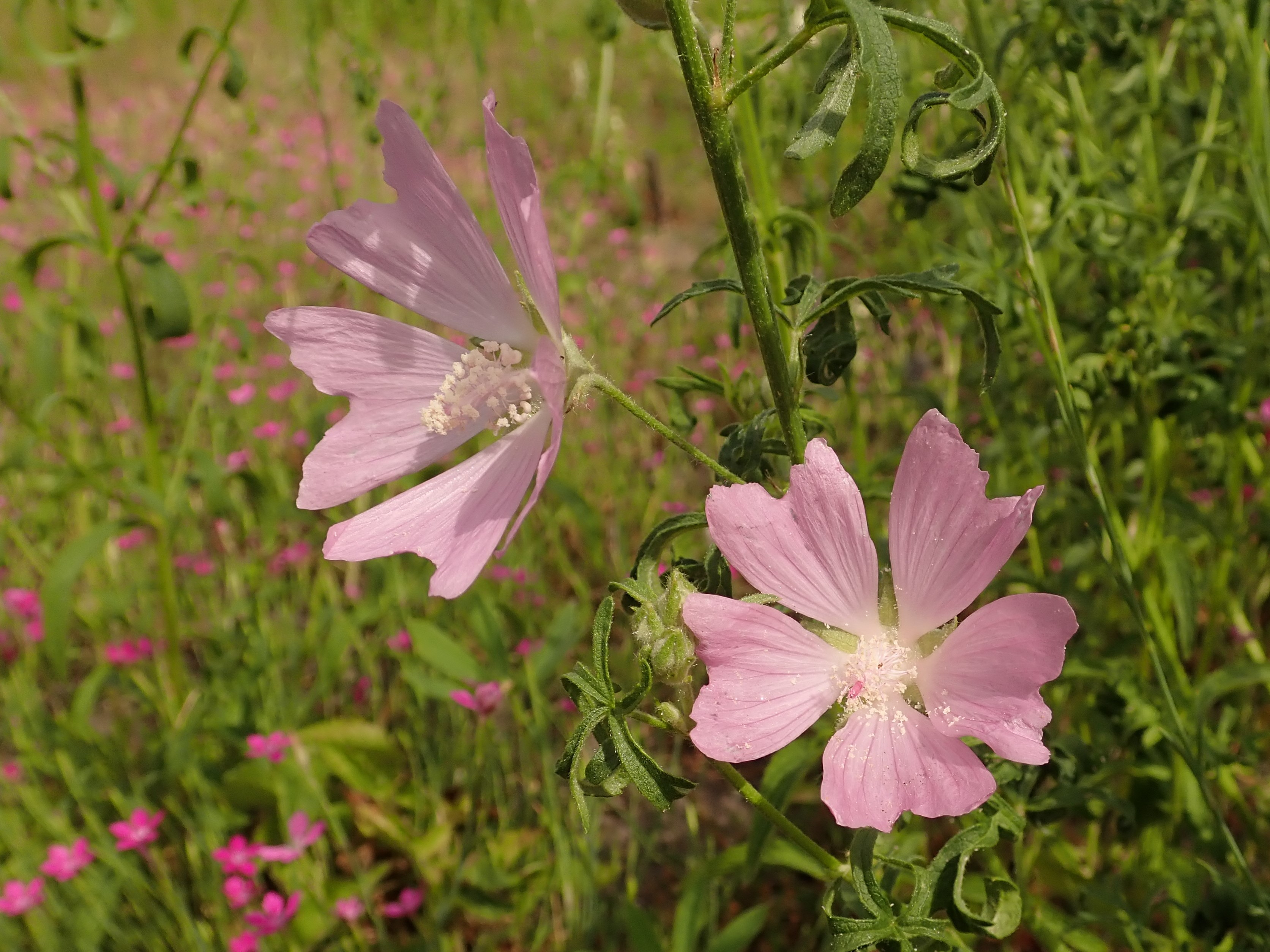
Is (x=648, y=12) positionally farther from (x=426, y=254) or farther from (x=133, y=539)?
(x=133, y=539)

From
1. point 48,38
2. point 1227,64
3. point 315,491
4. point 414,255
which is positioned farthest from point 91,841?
point 48,38

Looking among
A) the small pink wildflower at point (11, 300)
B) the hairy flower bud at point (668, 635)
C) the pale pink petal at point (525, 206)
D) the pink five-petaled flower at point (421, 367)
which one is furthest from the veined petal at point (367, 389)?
the small pink wildflower at point (11, 300)

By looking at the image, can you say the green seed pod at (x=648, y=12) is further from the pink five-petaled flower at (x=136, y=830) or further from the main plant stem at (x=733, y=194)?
the pink five-petaled flower at (x=136, y=830)

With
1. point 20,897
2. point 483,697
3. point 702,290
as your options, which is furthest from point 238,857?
point 702,290

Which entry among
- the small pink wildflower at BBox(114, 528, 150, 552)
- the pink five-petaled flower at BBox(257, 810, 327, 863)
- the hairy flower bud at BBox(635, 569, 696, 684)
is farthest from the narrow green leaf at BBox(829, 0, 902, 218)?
the small pink wildflower at BBox(114, 528, 150, 552)

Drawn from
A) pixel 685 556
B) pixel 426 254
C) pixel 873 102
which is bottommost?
pixel 685 556

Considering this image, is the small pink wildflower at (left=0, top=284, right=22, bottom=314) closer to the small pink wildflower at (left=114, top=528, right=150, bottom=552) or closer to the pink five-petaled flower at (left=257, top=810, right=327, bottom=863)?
the small pink wildflower at (left=114, top=528, right=150, bottom=552)

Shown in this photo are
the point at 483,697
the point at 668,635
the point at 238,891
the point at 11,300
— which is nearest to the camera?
the point at 668,635
